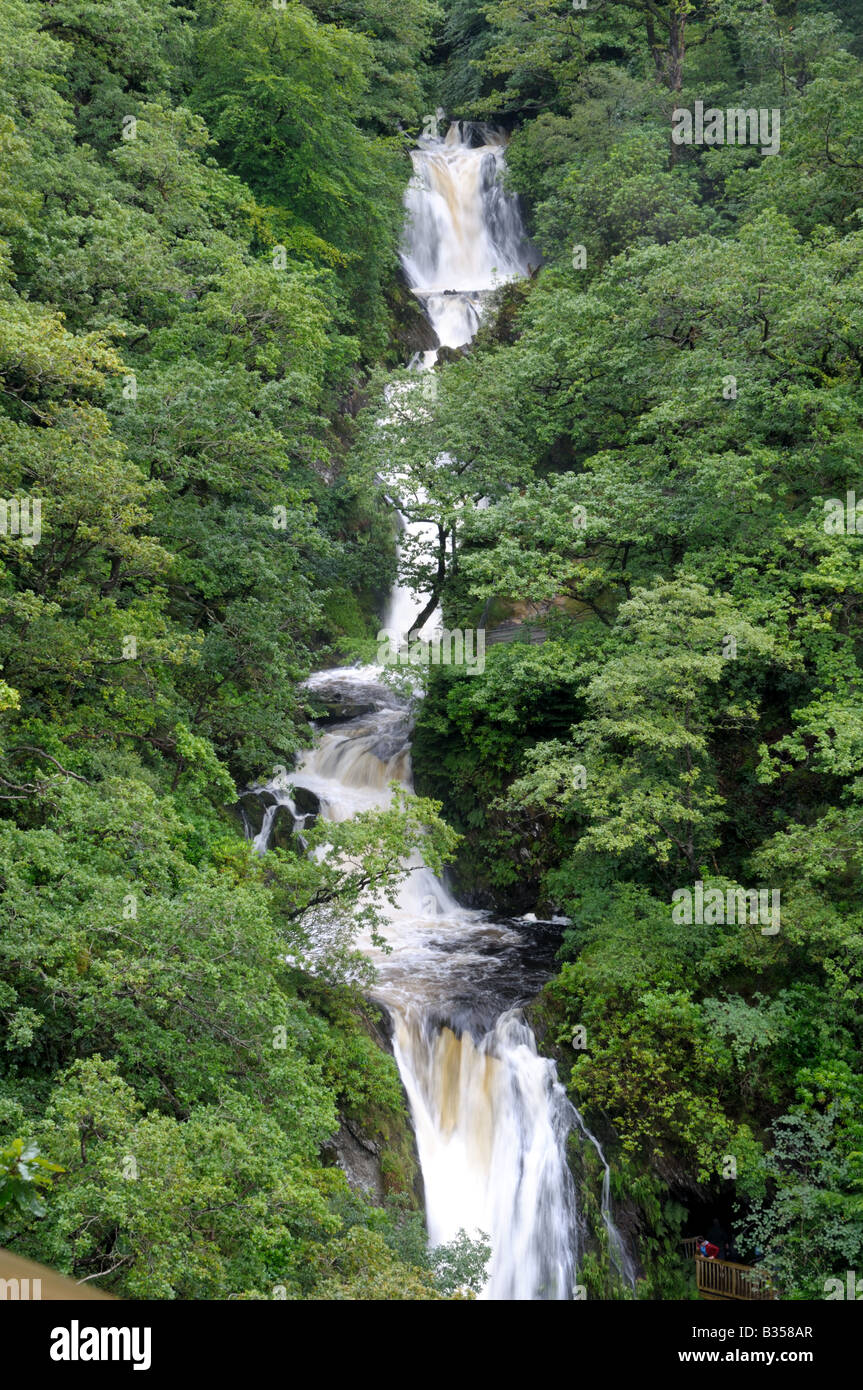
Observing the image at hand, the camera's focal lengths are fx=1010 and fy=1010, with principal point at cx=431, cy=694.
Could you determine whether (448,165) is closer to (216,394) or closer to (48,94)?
(48,94)

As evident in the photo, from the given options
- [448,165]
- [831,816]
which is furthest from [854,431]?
[448,165]

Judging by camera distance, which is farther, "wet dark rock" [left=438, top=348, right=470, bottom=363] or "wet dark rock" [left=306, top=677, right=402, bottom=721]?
"wet dark rock" [left=438, top=348, right=470, bottom=363]

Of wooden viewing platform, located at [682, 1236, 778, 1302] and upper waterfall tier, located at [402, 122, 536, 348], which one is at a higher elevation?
upper waterfall tier, located at [402, 122, 536, 348]

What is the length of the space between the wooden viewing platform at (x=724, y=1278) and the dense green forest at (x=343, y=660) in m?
0.28

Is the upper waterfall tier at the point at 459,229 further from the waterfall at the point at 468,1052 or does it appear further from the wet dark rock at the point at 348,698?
the waterfall at the point at 468,1052

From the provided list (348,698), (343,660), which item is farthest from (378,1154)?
(343,660)

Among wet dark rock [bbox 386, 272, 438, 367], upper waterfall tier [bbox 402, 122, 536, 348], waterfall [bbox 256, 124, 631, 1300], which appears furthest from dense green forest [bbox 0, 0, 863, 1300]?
upper waterfall tier [bbox 402, 122, 536, 348]

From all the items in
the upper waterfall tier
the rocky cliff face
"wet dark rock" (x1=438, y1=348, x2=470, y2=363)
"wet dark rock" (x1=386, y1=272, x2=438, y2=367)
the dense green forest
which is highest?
the upper waterfall tier

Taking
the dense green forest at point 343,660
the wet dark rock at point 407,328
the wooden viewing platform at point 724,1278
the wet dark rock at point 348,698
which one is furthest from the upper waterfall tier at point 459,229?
the wooden viewing platform at point 724,1278

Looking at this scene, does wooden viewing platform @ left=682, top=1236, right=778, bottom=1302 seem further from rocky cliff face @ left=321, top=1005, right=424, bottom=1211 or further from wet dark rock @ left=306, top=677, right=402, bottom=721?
wet dark rock @ left=306, top=677, right=402, bottom=721

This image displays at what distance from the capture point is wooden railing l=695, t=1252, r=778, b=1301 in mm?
10438

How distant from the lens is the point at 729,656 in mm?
13516

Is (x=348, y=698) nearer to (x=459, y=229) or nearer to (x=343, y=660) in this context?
(x=343, y=660)

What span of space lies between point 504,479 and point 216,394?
639 cm
